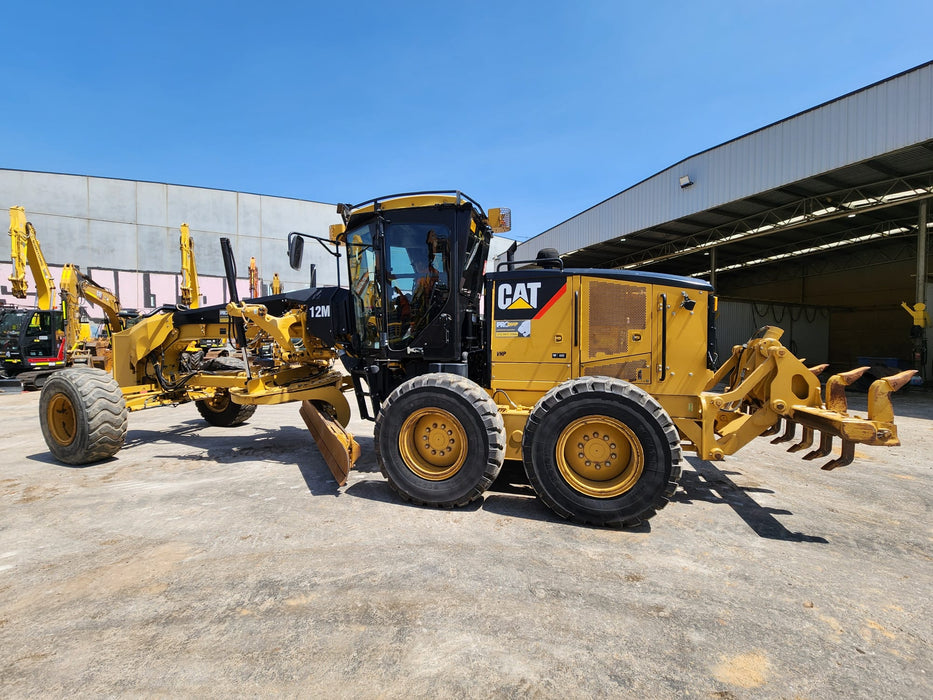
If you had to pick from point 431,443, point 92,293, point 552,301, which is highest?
point 92,293

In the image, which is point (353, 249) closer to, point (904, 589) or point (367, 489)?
point (367, 489)

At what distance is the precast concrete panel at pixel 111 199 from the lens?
24328 millimetres

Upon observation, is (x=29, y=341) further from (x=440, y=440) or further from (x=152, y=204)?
(x=440, y=440)

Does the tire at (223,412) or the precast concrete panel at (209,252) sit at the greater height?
the precast concrete panel at (209,252)

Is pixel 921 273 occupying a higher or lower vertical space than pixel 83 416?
higher

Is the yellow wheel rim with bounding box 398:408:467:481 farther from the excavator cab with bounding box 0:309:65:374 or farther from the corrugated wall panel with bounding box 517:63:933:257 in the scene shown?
the excavator cab with bounding box 0:309:65:374

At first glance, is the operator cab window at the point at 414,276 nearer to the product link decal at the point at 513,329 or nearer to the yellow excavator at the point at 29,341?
the product link decal at the point at 513,329

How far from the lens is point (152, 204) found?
2538cm

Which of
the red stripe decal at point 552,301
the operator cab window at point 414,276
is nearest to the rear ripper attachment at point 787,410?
the red stripe decal at point 552,301

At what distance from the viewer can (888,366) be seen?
15.6 meters

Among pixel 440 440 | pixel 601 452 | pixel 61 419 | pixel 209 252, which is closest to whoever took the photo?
pixel 601 452

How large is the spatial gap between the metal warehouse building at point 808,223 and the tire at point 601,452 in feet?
37.5

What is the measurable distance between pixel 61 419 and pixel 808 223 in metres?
18.4

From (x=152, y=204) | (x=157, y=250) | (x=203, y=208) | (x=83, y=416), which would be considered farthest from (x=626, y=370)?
(x=152, y=204)
